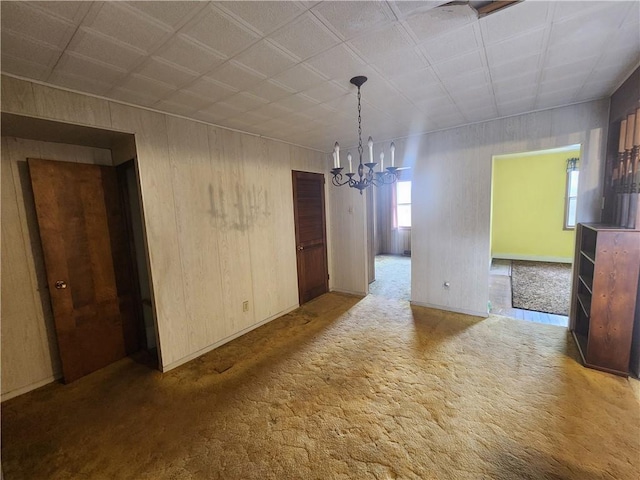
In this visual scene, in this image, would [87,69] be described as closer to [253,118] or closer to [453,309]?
[253,118]

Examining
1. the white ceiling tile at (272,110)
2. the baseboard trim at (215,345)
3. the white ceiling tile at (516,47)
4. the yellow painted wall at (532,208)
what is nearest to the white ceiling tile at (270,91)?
the white ceiling tile at (272,110)

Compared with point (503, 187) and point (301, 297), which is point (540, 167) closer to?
point (503, 187)

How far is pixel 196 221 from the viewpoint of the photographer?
2.86 meters

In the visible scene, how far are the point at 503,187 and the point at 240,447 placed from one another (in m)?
7.58

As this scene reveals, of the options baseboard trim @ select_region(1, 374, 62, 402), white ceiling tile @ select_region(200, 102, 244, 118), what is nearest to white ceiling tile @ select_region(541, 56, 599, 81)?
white ceiling tile @ select_region(200, 102, 244, 118)

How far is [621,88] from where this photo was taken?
7.77 ft

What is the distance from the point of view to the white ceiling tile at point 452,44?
156 centimetres

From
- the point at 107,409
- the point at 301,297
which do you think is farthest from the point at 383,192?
the point at 107,409

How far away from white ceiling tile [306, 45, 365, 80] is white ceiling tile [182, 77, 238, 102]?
772 millimetres

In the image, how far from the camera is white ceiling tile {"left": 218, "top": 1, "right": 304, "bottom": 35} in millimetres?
1284

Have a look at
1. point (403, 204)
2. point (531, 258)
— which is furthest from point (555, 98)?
point (403, 204)

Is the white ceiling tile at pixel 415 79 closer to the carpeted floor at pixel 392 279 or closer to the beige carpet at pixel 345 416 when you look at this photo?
the beige carpet at pixel 345 416

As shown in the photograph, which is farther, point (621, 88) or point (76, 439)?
point (621, 88)

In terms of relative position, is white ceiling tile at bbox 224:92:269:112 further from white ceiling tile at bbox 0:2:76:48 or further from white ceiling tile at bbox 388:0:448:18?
white ceiling tile at bbox 388:0:448:18
